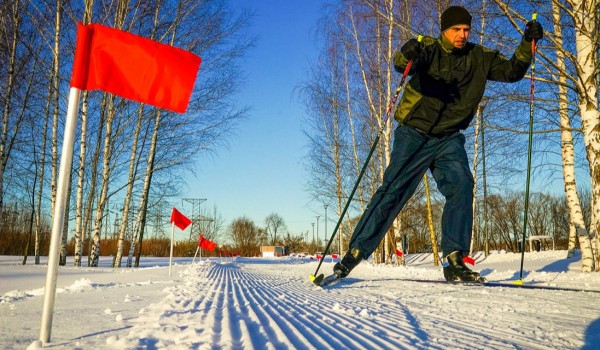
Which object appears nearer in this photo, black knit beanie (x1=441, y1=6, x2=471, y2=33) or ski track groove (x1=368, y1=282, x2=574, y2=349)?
ski track groove (x1=368, y1=282, x2=574, y2=349)

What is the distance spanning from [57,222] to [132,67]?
84cm

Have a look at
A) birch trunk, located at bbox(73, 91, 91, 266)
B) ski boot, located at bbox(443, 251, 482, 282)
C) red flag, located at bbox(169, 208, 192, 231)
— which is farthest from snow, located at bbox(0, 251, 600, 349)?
birch trunk, located at bbox(73, 91, 91, 266)

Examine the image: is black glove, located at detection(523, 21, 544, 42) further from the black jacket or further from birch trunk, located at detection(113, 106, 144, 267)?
birch trunk, located at detection(113, 106, 144, 267)

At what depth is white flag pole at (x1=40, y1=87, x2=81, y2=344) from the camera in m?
1.57

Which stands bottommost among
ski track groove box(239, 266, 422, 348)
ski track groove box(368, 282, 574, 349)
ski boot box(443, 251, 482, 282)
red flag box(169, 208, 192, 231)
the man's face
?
ski track groove box(239, 266, 422, 348)

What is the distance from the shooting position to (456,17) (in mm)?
3121

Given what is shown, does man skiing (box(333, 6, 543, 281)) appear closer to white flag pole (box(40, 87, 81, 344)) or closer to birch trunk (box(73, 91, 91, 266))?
white flag pole (box(40, 87, 81, 344))

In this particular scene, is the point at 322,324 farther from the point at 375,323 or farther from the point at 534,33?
the point at 534,33

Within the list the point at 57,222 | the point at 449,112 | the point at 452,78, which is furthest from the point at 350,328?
the point at 452,78

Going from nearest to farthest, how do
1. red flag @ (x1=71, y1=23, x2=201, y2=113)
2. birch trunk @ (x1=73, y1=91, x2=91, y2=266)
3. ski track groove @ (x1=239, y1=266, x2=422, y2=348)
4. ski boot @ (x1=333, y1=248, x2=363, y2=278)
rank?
1. ski track groove @ (x1=239, y1=266, x2=422, y2=348)
2. red flag @ (x1=71, y1=23, x2=201, y2=113)
3. ski boot @ (x1=333, y1=248, x2=363, y2=278)
4. birch trunk @ (x1=73, y1=91, x2=91, y2=266)

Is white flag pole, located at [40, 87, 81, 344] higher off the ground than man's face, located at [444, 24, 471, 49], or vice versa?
man's face, located at [444, 24, 471, 49]

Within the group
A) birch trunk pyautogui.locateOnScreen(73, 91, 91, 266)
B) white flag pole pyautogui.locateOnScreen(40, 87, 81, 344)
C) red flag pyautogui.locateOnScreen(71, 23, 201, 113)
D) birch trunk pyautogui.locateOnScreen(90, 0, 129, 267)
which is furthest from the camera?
birch trunk pyautogui.locateOnScreen(90, 0, 129, 267)

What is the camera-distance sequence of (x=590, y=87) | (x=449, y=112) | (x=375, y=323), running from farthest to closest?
(x=590, y=87) < (x=449, y=112) < (x=375, y=323)

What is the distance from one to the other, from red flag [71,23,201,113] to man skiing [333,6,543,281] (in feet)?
5.54
